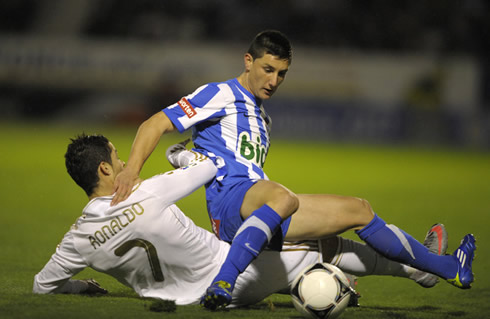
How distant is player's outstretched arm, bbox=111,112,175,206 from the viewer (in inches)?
138

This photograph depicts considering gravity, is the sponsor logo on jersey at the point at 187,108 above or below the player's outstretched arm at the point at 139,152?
above

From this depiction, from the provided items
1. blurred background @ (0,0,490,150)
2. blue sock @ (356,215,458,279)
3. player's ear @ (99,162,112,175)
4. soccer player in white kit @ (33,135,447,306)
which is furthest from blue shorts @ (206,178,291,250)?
blurred background @ (0,0,490,150)

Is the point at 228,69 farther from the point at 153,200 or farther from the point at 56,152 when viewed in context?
the point at 153,200

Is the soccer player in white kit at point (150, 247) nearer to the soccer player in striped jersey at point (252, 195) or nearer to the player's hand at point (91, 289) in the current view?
the player's hand at point (91, 289)

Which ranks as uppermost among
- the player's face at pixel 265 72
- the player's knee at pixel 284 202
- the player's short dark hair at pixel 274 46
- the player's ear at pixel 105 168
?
the player's short dark hair at pixel 274 46

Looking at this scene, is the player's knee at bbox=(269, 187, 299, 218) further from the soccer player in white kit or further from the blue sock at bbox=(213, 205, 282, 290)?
the soccer player in white kit

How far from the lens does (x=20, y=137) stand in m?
15.7

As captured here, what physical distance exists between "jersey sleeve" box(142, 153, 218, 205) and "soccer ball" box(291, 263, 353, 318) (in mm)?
769

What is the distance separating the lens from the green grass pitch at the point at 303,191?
145 inches

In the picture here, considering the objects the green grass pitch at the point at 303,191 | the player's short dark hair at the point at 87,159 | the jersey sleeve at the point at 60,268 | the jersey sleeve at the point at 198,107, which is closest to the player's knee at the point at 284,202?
the green grass pitch at the point at 303,191

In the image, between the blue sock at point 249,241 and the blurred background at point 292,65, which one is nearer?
the blue sock at point 249,241

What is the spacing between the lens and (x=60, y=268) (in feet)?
11.8

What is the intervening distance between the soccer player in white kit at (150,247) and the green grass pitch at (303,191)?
0.46 feet

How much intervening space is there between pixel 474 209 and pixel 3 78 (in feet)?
51.5
